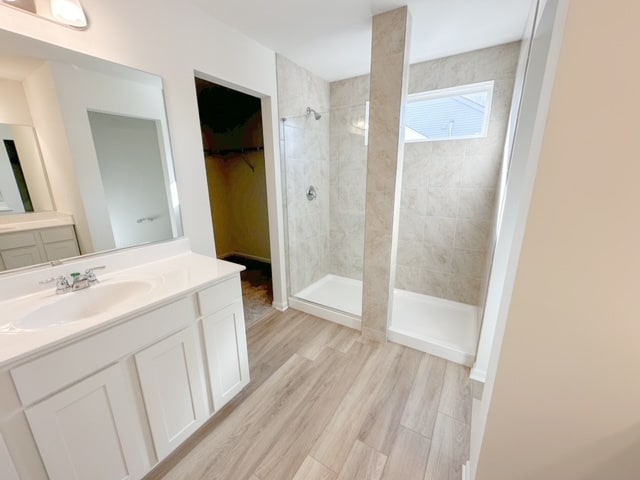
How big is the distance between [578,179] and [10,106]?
2071 millimetres

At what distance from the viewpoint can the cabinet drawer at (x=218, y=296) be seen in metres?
1.31

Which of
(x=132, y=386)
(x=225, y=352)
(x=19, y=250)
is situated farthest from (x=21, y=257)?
(x=225, y=352)

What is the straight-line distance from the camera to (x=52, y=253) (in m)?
1.24

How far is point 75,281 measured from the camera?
1229 mm

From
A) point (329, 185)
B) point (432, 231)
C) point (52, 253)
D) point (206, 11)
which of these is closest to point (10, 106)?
point (52, 253)

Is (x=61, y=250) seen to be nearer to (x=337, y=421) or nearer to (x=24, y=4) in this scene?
(x=24, y=4)

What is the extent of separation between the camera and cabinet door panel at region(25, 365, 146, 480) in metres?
0.87

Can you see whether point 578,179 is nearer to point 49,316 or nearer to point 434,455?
point 434,455

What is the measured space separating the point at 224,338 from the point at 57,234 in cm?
97

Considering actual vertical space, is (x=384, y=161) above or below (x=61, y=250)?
above

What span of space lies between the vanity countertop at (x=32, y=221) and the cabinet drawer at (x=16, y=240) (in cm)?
2

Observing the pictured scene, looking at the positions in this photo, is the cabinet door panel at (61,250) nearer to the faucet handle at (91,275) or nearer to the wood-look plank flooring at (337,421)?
the faucet handle at (91,275)

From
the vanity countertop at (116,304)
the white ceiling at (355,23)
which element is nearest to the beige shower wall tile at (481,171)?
the white ceiling at (355,23)

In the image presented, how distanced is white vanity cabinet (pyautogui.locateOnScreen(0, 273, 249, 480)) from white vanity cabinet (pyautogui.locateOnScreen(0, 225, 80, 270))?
2.01ft
